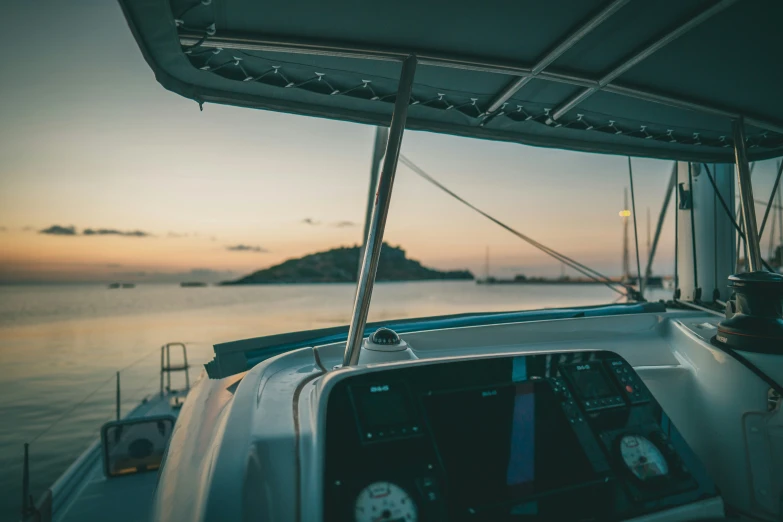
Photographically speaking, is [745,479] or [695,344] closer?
[745,479]

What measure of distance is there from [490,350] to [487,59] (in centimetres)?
145

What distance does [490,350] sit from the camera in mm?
2418

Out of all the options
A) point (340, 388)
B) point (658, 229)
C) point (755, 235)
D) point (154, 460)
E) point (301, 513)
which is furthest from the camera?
point (658, 229)

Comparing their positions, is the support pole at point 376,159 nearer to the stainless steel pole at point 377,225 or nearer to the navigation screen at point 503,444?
the stainless steel pole at point 377,225

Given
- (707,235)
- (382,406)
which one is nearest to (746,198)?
(707,235)

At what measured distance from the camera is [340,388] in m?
1.13

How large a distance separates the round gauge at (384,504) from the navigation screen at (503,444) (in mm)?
132

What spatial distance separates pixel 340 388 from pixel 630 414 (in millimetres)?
990

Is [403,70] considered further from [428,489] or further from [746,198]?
[746,198]

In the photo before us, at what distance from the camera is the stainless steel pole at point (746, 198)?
2420mm

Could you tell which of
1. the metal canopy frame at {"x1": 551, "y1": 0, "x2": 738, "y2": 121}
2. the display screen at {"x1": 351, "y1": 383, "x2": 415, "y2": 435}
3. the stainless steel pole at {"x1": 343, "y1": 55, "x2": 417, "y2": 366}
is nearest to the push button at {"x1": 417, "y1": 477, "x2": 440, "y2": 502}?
the display screen at {"x1": 351, "y1": 383, "x2": 415, "y2": 435}

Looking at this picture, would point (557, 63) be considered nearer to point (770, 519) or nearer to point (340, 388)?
point (340, 388)

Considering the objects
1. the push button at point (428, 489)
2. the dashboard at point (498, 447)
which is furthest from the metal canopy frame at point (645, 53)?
the push button at point (428, 489)

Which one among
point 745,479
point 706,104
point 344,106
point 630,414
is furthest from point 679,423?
point 344,106
